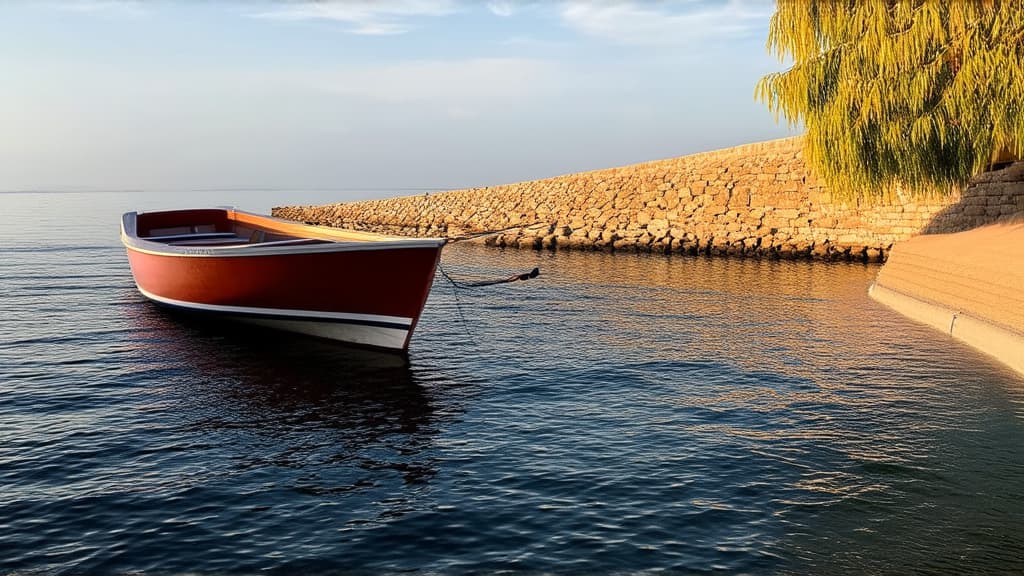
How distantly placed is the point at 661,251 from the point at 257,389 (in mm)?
23990

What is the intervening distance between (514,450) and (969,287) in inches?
417

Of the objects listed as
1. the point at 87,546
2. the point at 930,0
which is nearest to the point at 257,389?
A: the point at 87,546

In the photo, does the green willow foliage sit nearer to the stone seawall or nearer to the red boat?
the stone seawall

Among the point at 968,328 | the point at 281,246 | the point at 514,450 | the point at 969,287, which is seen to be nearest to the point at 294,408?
the point at 514,450

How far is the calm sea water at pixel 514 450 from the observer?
6152 mm

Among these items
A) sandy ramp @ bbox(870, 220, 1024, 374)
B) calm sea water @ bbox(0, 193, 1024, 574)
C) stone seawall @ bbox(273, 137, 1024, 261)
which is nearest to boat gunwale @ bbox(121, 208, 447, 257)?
calm sea water @ bbox(0, 193, 1024, 574)

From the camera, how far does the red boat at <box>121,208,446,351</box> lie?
1299 centimetres

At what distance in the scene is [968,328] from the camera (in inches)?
566

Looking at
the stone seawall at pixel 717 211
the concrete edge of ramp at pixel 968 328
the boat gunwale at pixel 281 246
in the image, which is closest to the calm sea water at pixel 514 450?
the concrete edge of ramp at pixel 968 328

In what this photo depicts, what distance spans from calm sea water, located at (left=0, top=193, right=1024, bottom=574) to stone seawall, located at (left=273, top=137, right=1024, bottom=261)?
14.8 metres

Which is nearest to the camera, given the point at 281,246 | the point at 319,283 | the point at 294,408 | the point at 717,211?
the point at 294,408

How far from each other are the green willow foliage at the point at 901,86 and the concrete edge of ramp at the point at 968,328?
2937 millimetres

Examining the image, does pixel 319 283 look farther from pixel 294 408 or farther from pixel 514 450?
pixel 514 450

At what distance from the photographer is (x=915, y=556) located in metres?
5.89
